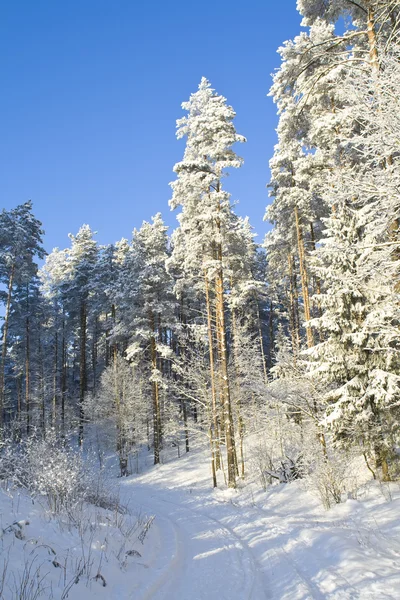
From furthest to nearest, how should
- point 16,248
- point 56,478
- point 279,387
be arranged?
point 16,248
point 279,387
point 56,478

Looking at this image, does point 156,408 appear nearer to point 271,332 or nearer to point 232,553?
point 271,332

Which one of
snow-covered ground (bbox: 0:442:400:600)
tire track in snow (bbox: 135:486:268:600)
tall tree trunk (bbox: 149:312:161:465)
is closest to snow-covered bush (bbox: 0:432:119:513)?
snow-covered ground (bbox: 0:442:400:600)

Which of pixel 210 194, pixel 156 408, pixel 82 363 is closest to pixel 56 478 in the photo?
pixel 210 194

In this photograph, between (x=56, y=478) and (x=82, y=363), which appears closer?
(x=56, y=478)

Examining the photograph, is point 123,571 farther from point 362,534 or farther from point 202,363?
point 202,363

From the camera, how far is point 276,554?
6.66m

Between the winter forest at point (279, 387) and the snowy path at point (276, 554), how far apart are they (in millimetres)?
49

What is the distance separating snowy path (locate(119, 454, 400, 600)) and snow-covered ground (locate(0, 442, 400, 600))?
0.06ft

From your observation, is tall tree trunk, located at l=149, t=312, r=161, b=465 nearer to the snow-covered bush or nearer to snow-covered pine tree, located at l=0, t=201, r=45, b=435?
snow-covered pine tree, located at l=0, t=201, r=45, b=435

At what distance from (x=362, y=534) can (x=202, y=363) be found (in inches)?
549

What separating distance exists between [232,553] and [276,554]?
0.81 meters

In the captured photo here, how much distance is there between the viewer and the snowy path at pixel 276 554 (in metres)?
5.11

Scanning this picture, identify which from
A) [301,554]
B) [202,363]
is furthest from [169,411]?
[301,554]

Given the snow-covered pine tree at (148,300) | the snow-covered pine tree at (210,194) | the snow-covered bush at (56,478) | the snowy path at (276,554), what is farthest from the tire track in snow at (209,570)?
the snow-covered pine tree at (148,300)
